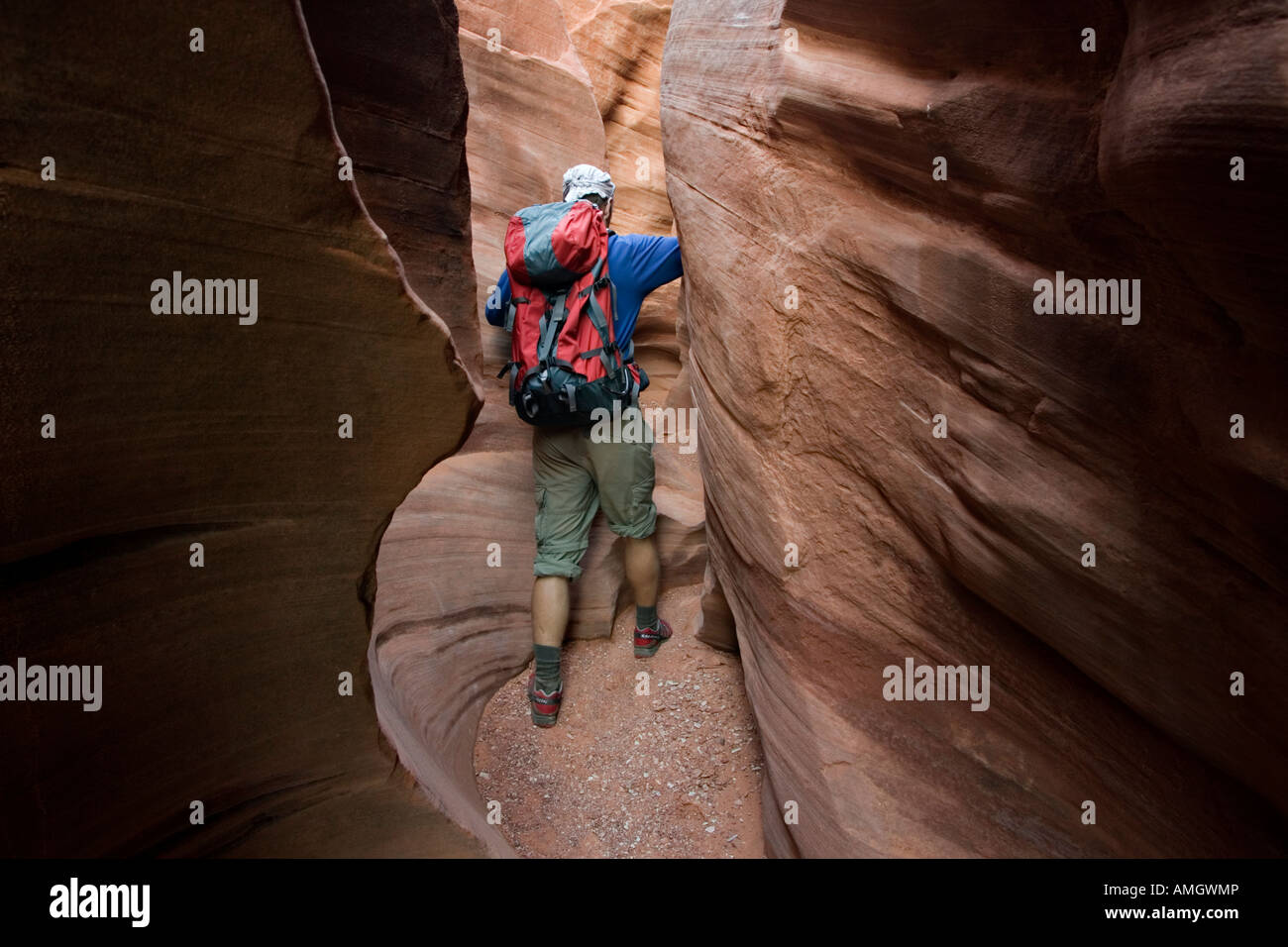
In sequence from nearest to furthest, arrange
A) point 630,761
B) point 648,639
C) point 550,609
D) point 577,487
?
point 630,761 → point 550,609 → point 577,487 → point 648,639

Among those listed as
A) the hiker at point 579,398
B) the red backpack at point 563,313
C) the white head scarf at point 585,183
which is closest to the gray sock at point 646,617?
the hiker at point 579,398

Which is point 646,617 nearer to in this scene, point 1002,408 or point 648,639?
point 648,639

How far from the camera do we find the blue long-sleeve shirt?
178 inches

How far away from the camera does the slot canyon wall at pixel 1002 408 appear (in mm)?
1801

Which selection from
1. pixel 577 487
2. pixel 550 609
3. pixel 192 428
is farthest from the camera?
pixel 577 487

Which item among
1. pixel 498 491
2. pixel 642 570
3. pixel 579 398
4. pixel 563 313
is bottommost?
pixel 642 570

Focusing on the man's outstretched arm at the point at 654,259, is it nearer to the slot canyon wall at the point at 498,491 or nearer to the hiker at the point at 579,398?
the hiker at the point at 579,398

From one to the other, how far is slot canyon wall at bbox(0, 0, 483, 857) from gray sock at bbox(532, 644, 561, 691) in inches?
78.0

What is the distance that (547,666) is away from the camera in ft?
15.4

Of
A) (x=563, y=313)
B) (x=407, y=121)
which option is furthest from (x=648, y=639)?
(x=407, y=121)

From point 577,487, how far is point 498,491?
714 millimetres

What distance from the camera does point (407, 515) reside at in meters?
4.84

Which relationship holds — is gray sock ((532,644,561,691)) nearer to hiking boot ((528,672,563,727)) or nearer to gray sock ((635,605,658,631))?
hiking boot ((528,672,563,727))

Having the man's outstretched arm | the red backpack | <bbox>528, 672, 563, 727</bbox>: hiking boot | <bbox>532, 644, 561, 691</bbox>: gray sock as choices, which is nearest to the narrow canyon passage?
<bbox>528, 672, 563, 727</bbox>: hiking boot
